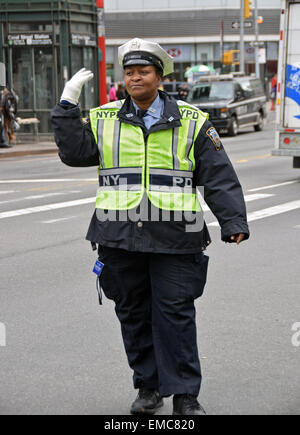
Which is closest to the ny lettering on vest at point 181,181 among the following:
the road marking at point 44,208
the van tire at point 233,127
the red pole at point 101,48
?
the road marking at point 44,208

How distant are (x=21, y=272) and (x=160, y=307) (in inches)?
148

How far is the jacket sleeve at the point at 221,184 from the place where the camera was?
395 centimetres

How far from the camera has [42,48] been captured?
2627 cm

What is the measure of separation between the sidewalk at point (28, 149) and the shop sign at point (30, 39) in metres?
3.23

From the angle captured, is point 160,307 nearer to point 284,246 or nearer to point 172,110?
point 172,110

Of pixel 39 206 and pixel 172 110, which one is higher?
pixel 172 110

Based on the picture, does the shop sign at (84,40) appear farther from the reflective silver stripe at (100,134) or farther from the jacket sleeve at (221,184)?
the jacket sleeve at (221,184)

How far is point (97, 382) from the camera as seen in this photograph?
461cm

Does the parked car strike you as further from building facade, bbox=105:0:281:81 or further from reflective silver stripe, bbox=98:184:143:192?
building facade, bbox=105:0:281:81

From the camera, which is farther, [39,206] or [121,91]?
[121,91]

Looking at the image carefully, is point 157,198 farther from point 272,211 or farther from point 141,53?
point 272,211

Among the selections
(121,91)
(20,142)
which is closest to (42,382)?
(20,142)

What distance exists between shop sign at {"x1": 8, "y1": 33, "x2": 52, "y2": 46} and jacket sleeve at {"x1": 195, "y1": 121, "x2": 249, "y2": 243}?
22858mm

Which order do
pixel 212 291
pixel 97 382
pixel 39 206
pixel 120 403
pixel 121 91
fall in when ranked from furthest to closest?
pixel 121 91 → pixel 39 206 → pixel 212 291 → pixel 97 382 → pixel 120 403
